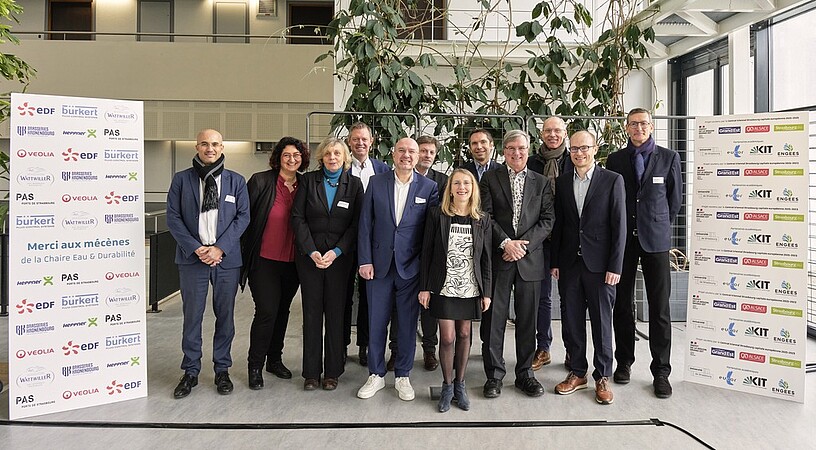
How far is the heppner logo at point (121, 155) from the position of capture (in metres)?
3.64

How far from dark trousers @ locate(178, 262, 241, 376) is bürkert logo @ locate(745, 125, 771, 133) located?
11.6 feet

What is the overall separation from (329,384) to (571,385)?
1.62m

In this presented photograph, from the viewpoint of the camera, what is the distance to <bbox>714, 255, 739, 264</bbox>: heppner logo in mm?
3949

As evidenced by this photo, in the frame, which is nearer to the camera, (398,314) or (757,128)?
(398,314)

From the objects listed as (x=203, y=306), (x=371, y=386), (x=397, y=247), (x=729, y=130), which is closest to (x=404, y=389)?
(x=371, y=386)

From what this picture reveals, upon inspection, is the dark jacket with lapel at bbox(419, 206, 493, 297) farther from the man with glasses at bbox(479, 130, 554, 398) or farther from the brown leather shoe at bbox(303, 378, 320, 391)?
the brown leather shoe at bbox(303, 378, 320, 391)

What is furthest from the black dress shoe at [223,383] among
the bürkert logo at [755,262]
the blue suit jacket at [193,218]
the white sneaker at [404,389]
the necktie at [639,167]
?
the bürkert logo at [755,262]

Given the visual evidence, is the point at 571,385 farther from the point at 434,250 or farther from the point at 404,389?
the point at 434,250

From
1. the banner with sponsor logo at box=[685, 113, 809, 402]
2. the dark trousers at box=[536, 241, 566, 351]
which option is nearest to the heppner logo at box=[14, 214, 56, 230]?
the dark trousers at box=[536, 241, 566, 351]

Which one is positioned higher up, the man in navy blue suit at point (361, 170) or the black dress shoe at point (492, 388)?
the man in navy blue suit at point (361, 170)

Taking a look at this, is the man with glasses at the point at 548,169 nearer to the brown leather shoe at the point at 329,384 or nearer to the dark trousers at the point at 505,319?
the dark trousers at the point at 505,319

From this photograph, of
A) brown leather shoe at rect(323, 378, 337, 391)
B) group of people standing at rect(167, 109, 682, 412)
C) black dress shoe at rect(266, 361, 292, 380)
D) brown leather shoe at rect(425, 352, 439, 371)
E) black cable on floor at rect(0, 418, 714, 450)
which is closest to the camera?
black cable on floor at rect(0, 418, 714, 450)

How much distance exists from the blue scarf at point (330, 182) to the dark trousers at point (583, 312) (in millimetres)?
1613

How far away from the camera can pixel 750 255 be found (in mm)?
3902
